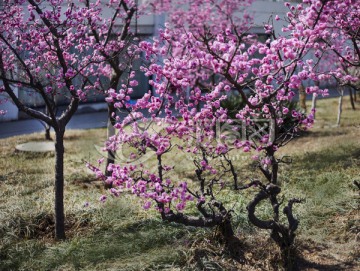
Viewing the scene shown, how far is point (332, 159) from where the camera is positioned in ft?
28.4

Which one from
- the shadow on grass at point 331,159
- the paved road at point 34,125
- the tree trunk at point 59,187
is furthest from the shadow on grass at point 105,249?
the paved road at point 34,125

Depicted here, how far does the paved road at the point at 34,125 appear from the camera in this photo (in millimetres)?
13508

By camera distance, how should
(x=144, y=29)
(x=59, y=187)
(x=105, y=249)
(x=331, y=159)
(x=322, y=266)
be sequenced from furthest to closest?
(x=144, y=29) < (x=331, y=159) < (x=59, y=187) < (x=105, y=249) < (x=322, y=266)

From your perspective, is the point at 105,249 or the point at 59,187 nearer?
the point at 105,249

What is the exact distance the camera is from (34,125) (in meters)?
14.5

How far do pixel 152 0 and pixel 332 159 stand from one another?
931 cm

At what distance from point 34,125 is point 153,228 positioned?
9727 mm

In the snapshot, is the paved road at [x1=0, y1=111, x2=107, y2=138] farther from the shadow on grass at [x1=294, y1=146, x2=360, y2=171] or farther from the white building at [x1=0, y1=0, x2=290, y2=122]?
the shadow on grass at [x1=294, y1=146, x2=360, y2=171]

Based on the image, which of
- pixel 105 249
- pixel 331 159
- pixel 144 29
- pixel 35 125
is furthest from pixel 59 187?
pixel 144 29

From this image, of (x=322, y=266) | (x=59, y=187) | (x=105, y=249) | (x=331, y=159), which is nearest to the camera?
(x=322, y=266)

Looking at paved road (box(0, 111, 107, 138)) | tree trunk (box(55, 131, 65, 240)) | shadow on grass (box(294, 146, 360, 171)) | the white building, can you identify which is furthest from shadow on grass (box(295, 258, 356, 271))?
paved road (box(0, 111, 107, 138))

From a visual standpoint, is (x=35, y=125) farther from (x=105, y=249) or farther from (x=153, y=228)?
(x=105, y=249)

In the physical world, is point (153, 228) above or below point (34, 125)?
above

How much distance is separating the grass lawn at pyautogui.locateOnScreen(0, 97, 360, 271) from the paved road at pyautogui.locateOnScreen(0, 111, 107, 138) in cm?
469
